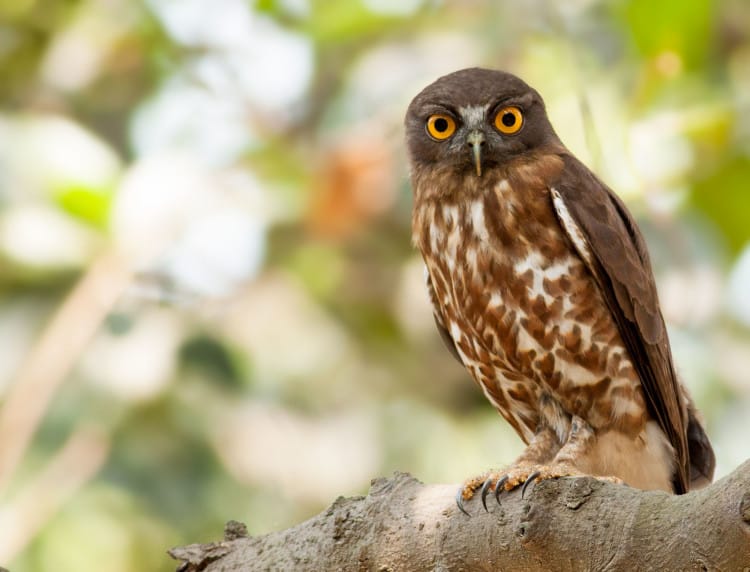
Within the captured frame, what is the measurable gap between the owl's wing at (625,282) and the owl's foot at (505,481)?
85 cm

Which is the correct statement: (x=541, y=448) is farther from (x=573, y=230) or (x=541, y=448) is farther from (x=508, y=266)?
(x=573, y=230)

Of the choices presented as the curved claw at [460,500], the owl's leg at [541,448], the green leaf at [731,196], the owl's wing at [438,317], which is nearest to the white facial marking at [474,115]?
the owl's wing at [438,317]

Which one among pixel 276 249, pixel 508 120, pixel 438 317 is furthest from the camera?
pixel 276 249

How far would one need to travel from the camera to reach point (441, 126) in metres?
4.88

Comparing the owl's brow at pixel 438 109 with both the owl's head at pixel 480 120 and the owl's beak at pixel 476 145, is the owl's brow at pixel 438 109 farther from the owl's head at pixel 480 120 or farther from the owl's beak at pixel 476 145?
the owl's beak at pixel 476 145

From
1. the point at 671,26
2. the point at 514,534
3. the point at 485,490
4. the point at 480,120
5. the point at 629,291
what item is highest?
the point at 671,26

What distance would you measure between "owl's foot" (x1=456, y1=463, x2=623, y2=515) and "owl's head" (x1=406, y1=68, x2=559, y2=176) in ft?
4.49

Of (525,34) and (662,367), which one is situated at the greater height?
(525,34)

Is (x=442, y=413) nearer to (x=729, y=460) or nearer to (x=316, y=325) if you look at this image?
(x=316, y=325)

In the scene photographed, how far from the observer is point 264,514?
7074 millimetres

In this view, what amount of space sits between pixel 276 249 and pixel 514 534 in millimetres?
4747

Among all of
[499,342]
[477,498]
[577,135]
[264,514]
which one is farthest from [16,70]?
[477,498]

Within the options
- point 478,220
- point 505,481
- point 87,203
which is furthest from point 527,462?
point 87,203

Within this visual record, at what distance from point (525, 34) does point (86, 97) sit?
9.95 ft
